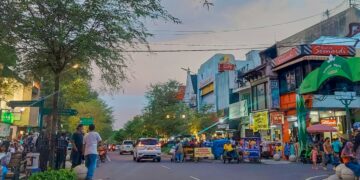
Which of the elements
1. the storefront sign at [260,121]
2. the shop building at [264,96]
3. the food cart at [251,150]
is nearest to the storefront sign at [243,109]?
the shop building at [264,96]

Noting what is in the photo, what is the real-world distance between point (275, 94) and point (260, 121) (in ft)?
10.8

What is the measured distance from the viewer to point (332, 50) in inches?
1302

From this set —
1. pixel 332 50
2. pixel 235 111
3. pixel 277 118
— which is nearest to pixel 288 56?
pixel 332 50

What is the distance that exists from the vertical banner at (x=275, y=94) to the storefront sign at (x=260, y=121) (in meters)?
1.57

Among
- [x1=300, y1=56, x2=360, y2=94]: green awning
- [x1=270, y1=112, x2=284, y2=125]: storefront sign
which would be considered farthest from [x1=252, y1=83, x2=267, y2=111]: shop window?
[x1=300, y1=56, x2=360, y2=94]: green awning

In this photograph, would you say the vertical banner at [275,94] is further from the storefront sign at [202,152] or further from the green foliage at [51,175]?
the green foliage at [51,175]

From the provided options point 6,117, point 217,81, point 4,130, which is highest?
point 217,81

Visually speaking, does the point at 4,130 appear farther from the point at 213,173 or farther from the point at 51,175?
the point at 51,175

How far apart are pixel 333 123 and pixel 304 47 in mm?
6519

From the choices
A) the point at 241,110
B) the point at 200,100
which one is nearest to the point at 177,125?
the point at 200,100

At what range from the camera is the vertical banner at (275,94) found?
121ft

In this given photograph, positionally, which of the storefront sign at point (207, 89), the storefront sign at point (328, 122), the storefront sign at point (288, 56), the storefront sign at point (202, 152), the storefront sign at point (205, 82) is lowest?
the storefront sign at point (202, 152)

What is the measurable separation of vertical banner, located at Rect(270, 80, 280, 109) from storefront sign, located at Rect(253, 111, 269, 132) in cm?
157

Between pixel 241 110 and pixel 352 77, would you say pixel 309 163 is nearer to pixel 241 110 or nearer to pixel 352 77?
pixel 352 77
